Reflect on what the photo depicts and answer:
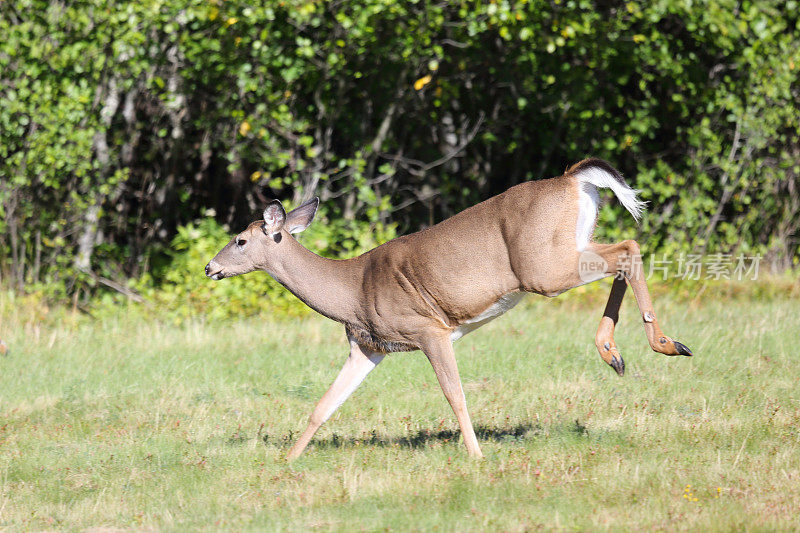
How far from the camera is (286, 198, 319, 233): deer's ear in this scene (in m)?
6.67

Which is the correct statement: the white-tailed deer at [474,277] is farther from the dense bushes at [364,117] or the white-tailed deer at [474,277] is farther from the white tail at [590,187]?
the dense bushes at [364,117]

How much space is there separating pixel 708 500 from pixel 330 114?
8.02 m

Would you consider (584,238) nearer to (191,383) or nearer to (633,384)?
(633,384)

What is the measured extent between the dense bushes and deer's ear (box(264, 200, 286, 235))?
167 inches

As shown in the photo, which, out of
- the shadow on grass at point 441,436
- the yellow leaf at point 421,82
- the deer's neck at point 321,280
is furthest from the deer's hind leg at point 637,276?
the yellow leaf at point 421,82

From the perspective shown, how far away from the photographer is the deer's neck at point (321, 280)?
629 centimetres

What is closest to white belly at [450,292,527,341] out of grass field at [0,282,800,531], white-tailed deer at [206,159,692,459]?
white-tailed deer at [206,159,692,459]

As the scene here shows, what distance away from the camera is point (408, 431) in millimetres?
6797

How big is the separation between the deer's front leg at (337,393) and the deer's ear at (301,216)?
3.25ft

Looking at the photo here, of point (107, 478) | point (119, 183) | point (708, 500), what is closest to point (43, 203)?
point (119, 183)

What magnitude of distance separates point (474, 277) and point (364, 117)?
7087 millimetres

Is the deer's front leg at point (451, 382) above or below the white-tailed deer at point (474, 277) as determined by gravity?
below

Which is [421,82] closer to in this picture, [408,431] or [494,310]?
[408,431]

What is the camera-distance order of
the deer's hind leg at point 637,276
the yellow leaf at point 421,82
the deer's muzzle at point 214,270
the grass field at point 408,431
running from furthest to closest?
the yellow leaf at point 421,82 < the deer's muzzle at point 214,270 < the deer's hind leg at point 637,276 < the grass field at point 408,431
